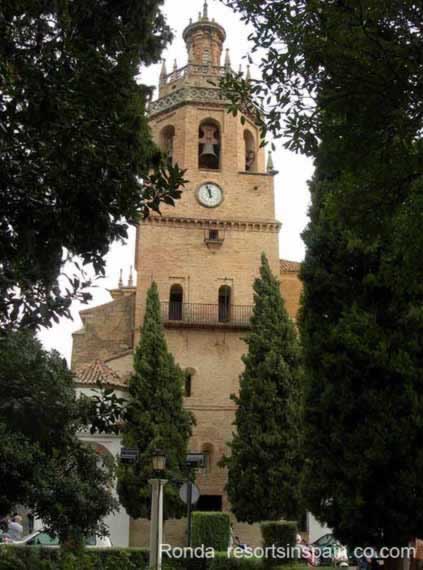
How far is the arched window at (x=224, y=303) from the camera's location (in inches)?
1268

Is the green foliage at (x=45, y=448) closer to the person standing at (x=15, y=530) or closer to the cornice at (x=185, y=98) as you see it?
the person standing at (x=15, y=530)

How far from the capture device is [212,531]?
18.8 m

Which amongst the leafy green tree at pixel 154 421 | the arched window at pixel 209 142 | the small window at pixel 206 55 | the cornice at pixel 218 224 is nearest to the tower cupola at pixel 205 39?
the small window at pixel 206 55

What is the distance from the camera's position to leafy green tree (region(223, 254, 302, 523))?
24766 mm

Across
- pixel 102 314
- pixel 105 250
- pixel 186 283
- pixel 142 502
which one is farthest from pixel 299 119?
pixel 102 314

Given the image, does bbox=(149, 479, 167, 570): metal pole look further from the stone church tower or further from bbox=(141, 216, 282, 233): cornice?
bbox=(141, 216, 282, 233): cornice

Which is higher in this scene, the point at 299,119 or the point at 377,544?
the point at 299,119

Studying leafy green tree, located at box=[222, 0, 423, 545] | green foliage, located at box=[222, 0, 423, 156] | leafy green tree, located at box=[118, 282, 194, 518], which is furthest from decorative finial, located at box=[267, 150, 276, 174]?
green foliage, located at box=[222, 0, 423, 156]

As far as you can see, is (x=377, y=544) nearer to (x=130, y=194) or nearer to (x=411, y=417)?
(x=411, y=417)

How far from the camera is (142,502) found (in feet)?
81.1

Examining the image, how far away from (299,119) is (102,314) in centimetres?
2757

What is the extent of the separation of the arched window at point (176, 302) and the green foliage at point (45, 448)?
16649 millimetres

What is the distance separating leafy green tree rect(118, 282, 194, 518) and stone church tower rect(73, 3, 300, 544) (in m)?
2.48

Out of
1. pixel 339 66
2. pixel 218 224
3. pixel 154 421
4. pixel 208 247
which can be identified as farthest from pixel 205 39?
pixel 339 66
